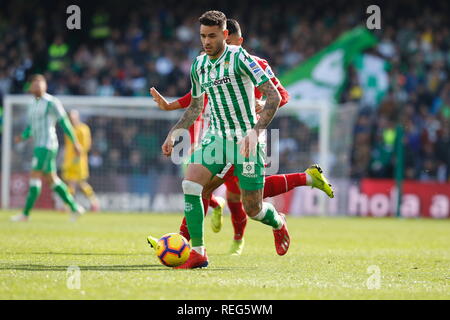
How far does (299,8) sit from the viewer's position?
86.4 feet

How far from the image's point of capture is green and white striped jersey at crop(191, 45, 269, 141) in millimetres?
7609

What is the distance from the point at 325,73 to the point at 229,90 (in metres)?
15.2

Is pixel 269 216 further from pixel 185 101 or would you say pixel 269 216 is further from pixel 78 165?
pixel 78 165

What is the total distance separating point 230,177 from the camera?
9.19 m

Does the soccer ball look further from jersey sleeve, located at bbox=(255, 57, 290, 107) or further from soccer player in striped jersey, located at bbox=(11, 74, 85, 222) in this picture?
soccer player in striped jersey, located at bbox=(11, 74, 85, 222)

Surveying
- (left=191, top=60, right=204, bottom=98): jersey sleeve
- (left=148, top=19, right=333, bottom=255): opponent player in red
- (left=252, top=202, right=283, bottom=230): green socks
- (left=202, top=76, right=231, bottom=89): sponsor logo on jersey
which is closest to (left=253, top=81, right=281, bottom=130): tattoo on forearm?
(left=148, top=19, right=333, bottom=255): opponent player in red

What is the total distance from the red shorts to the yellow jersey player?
9.89m

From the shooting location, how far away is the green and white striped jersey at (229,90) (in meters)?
7.61

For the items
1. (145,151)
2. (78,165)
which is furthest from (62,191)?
(145,151)

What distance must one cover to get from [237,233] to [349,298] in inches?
151

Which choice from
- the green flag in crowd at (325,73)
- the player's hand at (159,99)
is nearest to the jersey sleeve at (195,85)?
the player's hand at (159,99)

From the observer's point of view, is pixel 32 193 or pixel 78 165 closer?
pixel 32 193

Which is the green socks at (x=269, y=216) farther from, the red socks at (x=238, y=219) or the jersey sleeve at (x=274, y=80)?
the red socks at (x=238, y=219)

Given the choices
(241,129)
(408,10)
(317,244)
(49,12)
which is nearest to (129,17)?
(49,12)
